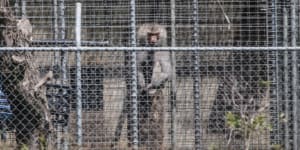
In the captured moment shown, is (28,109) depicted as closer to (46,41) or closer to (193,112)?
(46,41)

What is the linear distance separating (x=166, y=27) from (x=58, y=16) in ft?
3.82

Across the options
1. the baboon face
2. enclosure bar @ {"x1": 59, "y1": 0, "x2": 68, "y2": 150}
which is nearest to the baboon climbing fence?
enclosure bar @ {"x1": 59, "y1": 0, "x2": 68, "y2": 150}

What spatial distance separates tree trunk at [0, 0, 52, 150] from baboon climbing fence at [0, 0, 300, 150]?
15 millimetres

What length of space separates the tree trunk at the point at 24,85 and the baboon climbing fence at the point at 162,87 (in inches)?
0.6

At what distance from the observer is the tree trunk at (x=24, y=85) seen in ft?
25.5

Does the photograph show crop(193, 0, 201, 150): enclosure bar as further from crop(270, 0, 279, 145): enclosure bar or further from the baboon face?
crop(270, 0, 279, 145): enclosure bar

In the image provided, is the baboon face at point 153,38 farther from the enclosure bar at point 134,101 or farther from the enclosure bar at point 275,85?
the enclosure bar at point 275,85

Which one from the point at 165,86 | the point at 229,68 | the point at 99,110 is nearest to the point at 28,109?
the point at 99,110

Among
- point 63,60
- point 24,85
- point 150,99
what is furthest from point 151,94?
point 24,85

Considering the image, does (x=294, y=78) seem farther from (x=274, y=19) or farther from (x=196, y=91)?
(x=196, y=91)

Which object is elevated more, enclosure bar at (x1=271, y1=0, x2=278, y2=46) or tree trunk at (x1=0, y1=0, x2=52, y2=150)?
enclosure bar at (x1=271, y1=0, x2=278, y2=46)

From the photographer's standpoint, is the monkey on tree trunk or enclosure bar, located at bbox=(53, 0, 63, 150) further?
the monkey on tree trunk

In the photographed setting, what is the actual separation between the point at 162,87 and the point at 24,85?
151 centimetres

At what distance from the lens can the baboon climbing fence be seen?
8289 millimetres
